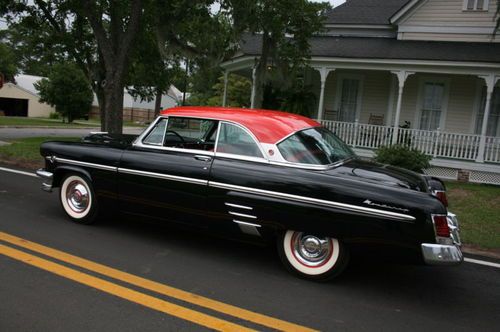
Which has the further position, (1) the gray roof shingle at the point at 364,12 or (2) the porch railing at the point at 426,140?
(1) the gray roof shingle at the point at 364,12

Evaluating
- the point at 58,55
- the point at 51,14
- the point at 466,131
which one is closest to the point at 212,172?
the point at 466,131

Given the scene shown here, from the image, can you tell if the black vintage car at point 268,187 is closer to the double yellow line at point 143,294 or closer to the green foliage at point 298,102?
the double yellow line at point 143,294

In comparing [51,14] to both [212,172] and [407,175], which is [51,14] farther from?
[407,175]

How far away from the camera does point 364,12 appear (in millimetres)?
18141

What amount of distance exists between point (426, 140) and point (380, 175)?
10.3 metres

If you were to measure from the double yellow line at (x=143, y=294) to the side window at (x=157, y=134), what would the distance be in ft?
5.18

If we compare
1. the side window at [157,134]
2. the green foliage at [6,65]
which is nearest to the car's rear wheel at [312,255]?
the side window at [157,134]

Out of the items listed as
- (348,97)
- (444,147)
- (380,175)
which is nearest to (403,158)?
(444,147)

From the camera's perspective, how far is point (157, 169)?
5324 mm

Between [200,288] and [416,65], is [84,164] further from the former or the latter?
[416,65]

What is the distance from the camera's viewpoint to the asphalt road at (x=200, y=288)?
3.73 m

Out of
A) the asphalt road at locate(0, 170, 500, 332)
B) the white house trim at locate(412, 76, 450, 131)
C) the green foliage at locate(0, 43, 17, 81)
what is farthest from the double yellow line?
the green foliage at locate(0, 43, 17, 81)

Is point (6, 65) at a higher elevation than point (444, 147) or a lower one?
higher

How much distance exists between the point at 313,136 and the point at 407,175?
1086mm
